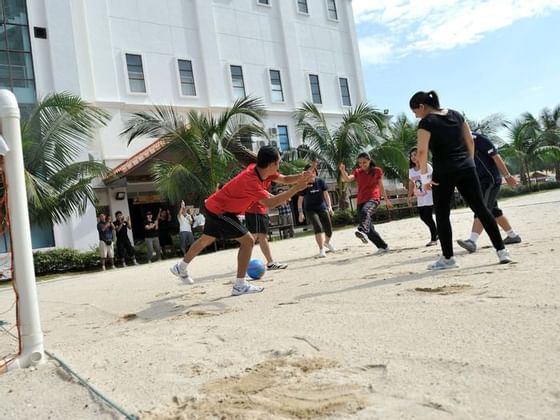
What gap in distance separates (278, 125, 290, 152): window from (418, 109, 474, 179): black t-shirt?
21.6m

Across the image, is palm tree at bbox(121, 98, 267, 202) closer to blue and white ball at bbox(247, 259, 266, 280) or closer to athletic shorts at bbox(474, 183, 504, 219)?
blue and white ball at bbox(247, 259, 266, 280)

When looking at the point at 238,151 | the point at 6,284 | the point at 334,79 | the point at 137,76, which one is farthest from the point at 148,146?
the point at 334,79

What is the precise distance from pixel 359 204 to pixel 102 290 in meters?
4.44

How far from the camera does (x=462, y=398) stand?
1.90 m

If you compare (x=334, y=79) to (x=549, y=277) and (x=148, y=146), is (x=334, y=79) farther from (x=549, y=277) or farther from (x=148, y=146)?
(x=549, y=277)

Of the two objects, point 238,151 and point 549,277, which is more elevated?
point 238,151

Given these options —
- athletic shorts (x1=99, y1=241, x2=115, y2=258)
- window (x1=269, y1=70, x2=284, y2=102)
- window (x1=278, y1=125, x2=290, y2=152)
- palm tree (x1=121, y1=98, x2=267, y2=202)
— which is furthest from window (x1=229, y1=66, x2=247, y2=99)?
athletic shorts (x1=99, y1=241, x2=115, y2=258)

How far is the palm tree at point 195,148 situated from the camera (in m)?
15.3

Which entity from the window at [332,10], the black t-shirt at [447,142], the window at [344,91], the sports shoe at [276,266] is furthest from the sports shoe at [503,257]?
the window at [332,10]

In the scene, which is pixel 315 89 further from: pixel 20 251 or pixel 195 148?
pixel 20 251

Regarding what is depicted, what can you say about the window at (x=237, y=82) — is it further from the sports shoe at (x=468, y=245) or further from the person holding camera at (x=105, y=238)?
the sports shoe at (x=468, y=245)

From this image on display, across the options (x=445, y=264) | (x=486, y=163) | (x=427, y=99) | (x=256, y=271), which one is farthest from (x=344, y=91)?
(x=445, y=264)

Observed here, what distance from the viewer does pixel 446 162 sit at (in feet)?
16.2

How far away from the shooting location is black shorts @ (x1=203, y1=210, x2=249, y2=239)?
532cm
